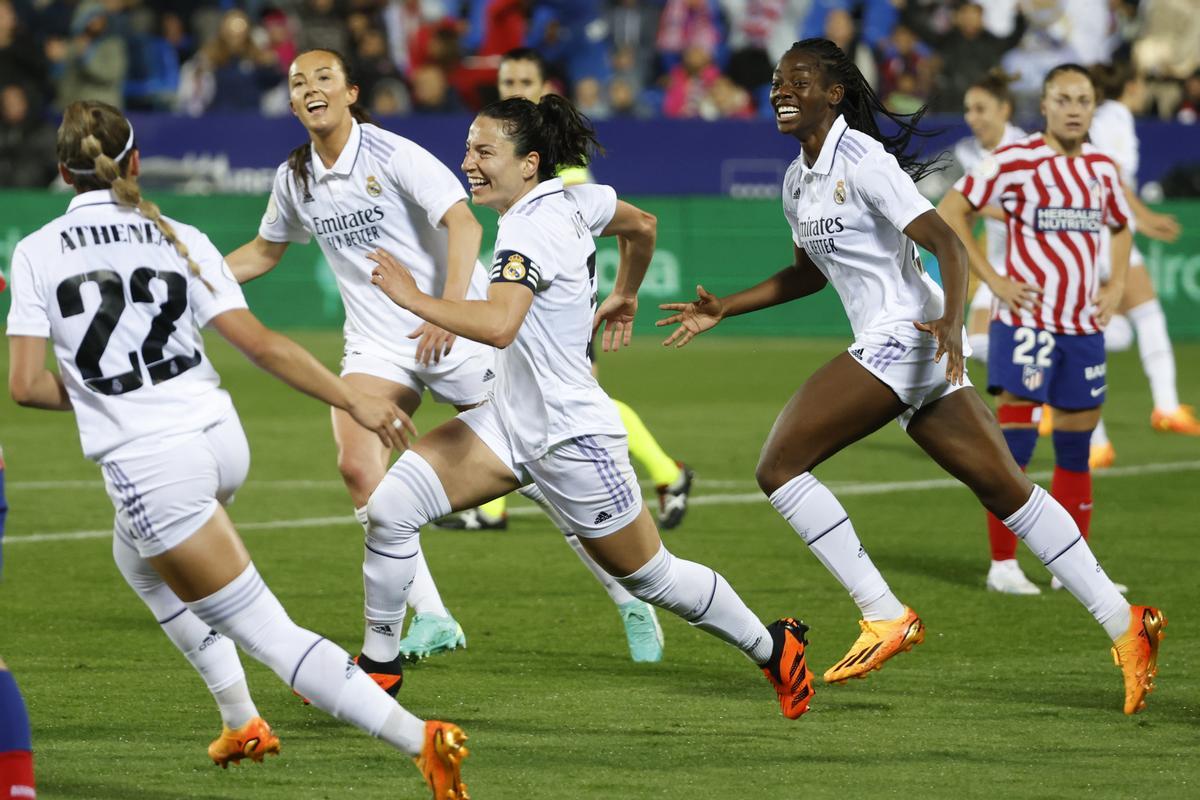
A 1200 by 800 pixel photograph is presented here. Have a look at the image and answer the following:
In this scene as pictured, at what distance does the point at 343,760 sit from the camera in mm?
5617

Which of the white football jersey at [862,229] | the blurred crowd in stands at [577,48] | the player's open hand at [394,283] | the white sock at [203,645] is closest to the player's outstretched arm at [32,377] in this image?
the white sock at [203,645]

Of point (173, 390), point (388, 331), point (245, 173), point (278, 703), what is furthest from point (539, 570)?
point (245, 173)

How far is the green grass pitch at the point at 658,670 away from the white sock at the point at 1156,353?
76 centimetres

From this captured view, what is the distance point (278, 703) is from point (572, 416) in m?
1.40

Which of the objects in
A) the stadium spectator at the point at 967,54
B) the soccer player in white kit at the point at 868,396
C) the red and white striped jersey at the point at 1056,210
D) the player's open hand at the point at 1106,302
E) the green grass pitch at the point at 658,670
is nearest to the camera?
the green grass pitch at the point at 658,670

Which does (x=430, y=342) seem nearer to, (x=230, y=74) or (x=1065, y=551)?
(x=1065, y=551)

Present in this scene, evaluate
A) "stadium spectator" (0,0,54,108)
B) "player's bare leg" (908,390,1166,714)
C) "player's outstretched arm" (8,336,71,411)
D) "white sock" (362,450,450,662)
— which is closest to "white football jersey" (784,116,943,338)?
"player's bare leg" (908,390,1166,714)

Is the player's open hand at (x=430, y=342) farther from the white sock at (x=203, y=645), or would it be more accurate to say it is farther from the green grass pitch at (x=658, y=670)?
the white sock at (x=203, y=645)

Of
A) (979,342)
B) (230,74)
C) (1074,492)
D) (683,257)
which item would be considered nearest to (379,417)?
(1074,492)

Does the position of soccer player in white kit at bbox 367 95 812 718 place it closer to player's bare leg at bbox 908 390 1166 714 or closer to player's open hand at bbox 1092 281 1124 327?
player's bare leg at bbox 908 390 1166 714

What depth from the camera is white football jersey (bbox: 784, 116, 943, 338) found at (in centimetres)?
631

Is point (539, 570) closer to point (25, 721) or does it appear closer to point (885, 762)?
point (885, 762)

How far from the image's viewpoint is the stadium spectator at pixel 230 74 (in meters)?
21.7

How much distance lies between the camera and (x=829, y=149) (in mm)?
6441
